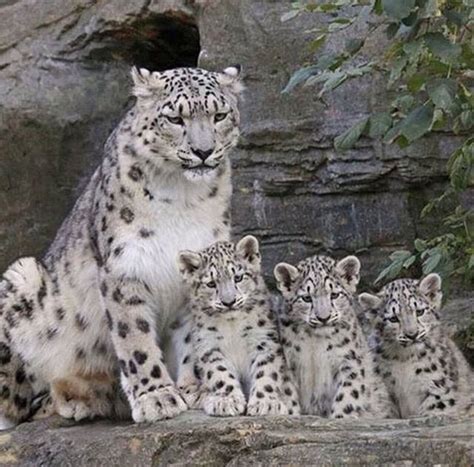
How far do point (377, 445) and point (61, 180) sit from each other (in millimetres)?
4939

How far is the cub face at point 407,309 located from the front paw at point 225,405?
3.01 feet

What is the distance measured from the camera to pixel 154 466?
6.73 metres

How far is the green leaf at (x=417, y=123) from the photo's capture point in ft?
22.1

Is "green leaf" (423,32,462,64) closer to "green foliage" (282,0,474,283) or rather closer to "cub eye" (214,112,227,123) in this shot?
"green foliage" (282,0,474,283)

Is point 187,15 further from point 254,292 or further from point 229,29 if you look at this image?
point 254,292

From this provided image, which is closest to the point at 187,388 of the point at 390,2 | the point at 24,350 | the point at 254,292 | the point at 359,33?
the point at 254,292

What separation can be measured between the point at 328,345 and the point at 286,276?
0.45 meters

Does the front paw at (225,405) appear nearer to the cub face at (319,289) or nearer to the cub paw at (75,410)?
the cub face at (319,289)

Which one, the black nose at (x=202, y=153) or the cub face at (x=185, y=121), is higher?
the cub face at (x=185, y=121)

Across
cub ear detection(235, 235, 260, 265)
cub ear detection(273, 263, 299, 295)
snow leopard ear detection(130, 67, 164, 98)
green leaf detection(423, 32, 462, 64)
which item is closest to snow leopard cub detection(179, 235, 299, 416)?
cub ear detection(235, 235, 260, 265)

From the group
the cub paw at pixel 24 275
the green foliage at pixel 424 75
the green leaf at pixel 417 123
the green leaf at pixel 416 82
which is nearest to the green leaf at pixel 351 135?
the green foliage at pixel 424 75

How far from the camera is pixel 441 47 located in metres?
6.59

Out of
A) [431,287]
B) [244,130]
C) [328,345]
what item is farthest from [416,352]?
[244,130]

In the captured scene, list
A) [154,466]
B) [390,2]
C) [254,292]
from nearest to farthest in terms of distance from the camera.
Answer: [390,2] < [154,466] < [254,292]
